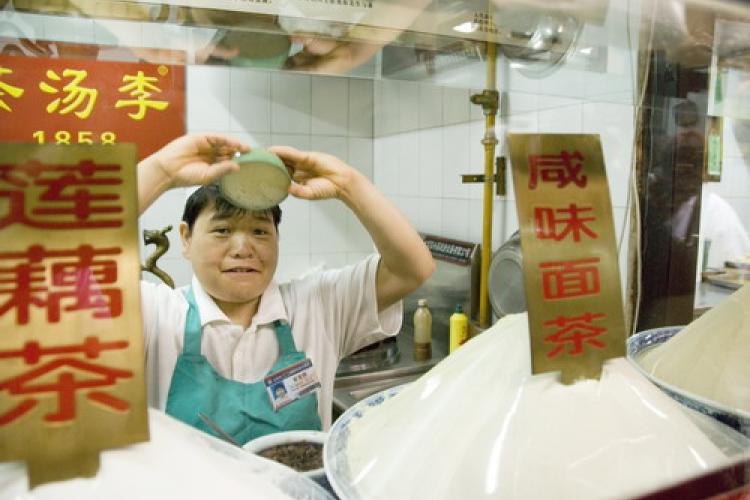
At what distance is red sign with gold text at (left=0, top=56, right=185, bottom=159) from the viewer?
1.36 feet

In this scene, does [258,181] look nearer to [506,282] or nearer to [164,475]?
[164,475]

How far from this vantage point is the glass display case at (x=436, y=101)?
470 millimetres

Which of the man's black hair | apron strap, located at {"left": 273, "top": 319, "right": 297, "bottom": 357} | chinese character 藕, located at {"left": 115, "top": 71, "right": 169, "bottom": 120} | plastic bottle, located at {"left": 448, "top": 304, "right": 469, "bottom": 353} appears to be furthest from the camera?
plastic bottle, located at {"left": 448, "top": 304, "right": 469, "bottom": 353}

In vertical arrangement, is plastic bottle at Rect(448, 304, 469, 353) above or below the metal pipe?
below

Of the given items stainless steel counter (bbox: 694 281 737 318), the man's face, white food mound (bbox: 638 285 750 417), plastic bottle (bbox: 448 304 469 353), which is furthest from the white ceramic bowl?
stainless steel counter (bbox: 694 281 737 318)

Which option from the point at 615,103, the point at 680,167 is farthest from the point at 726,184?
the point at 615,103

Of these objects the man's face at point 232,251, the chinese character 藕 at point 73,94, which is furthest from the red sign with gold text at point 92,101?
the man's face at point 232,251

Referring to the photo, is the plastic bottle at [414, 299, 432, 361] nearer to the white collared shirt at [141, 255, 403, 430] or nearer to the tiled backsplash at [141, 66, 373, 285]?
the white collared shirt at [141, 255, 403, 430]

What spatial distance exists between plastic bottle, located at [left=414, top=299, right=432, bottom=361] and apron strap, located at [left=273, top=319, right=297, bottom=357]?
22cm

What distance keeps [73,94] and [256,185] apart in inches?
6.4

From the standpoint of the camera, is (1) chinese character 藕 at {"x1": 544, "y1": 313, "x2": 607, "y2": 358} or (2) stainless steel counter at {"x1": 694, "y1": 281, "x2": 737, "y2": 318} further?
(2) stainless steel counter at {"x1": 694, "y1": 281, "x2": 737, "y2": 318}

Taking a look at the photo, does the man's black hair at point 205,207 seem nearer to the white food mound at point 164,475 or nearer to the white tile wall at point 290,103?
the white tile wall at point 290,103

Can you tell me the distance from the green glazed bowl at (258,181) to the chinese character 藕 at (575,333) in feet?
0.82

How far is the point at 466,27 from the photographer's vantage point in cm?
63
